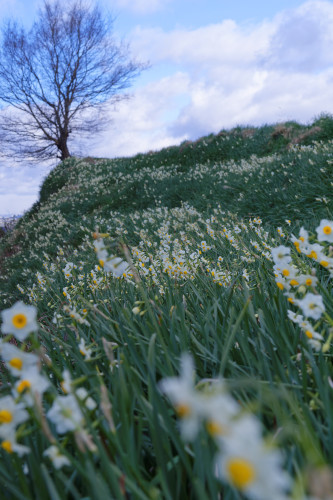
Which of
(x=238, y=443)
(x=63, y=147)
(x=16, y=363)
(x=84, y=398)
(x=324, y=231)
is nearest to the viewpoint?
(x=238, y=443)

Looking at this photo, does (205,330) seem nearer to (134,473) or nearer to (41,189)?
(134,473)

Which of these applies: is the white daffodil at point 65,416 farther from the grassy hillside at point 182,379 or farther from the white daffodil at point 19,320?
the white daffodil at point 19,320

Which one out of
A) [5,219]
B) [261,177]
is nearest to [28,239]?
[261,177]

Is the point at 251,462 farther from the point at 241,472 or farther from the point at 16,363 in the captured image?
the point at 16,363

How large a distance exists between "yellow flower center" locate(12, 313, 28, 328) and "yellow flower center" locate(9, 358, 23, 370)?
7cm

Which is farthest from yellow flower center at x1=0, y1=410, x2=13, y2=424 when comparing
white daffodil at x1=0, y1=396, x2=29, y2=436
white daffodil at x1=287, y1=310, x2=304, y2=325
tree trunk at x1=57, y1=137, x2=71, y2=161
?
tree trunk at x1=57, y1=137, x2=71, y2=161

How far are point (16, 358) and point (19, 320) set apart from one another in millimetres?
76

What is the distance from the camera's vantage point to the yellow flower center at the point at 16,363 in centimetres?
73

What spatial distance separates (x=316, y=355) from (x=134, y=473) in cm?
89

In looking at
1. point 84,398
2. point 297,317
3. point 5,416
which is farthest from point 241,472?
point 297,317

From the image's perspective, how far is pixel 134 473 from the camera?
0.92 m

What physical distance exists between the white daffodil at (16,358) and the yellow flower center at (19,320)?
42 millimetres

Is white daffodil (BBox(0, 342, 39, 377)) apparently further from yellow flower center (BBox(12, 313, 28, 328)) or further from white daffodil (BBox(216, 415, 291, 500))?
white daffodil (BBox(216, 415, 291, 500))

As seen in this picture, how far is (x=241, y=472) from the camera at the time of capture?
0.36 meters
